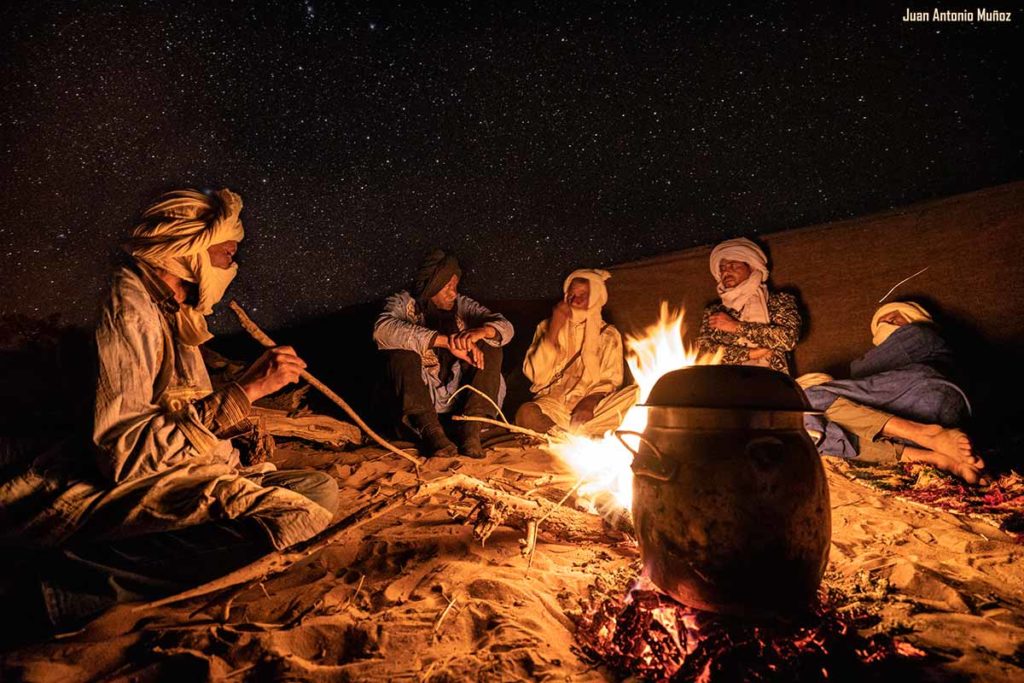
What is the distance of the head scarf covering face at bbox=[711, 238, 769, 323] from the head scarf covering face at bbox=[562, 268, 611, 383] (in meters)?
1.56

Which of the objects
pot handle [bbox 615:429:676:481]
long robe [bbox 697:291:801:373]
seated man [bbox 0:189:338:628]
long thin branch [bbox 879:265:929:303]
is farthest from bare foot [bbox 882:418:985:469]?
seated man [bbox 0:189:338:628]

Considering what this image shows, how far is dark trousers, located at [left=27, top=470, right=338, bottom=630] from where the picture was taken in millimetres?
1839

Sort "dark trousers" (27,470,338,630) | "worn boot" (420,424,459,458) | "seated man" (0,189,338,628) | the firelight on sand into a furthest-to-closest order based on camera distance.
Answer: "worn boot" (420,424,459,458)
the firelight on sand
"seated man" (0,189,338,628)
"dark trousers" (27,470,338,630)

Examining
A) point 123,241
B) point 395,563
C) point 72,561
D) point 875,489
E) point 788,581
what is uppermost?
point 123,241

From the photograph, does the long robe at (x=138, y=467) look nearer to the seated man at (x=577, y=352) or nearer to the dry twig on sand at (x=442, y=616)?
A: the dry twig on sand at (x=442, y=616)

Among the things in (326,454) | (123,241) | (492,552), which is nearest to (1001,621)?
(492,552)

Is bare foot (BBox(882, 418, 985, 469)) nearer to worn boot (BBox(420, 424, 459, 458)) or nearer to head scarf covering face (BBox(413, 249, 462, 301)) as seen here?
worn boot (BBox(420, 424, 459, 458))

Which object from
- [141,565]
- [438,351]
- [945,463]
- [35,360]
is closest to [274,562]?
[141,565]

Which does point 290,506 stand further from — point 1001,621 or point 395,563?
point 1001,621

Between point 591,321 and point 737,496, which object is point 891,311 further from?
point 737,496

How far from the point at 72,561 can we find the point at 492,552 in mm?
1750

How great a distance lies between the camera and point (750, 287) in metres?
5.97

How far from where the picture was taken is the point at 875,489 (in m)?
3.58

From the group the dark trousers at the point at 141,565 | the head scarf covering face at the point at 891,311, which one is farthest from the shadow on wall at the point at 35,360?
the head scarf covering face at the point at 891,311
